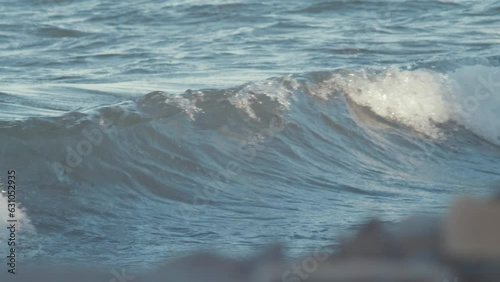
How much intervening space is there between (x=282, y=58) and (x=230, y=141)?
402 cm

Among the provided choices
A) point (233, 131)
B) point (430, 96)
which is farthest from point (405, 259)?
point (430, 96)

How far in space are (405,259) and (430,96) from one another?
741 cm

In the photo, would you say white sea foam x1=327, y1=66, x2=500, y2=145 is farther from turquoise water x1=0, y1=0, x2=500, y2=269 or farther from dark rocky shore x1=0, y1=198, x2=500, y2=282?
dark rocky shore x1=0, y1=198, x2=500, y2=282

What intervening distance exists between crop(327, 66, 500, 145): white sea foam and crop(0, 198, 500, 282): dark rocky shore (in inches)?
240

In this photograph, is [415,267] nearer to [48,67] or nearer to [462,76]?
[462,76]

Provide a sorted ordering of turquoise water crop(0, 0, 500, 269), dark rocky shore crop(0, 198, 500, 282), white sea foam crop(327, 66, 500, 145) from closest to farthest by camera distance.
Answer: dark rocky shore crop(0, 198, 500, 282) < turquoise water crop(0, 0, 500, 269) < white sea foam crop(327, 66, 500, 145)

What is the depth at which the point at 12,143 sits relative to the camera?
7082mm

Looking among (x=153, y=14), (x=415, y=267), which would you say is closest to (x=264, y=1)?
(x=153, y=14)

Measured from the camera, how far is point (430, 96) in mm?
10062

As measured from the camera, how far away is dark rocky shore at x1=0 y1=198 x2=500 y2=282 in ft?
7.98

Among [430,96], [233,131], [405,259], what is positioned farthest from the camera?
[430,96]

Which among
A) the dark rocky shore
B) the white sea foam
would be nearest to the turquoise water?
the white sea foam

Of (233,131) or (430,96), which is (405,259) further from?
(430,96)

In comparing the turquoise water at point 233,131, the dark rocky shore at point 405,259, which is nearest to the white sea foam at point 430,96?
the turquoise water at point 233,131
